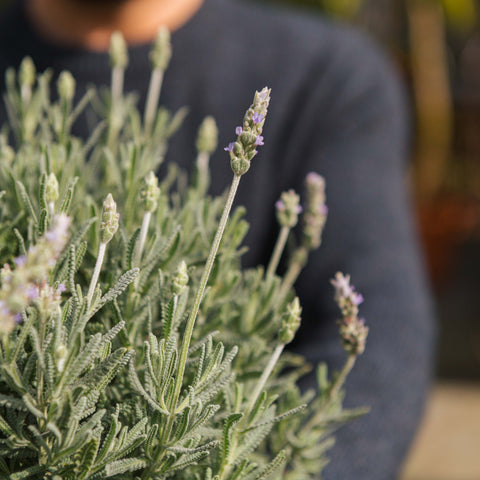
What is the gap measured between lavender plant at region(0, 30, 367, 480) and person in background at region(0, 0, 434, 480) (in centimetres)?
82

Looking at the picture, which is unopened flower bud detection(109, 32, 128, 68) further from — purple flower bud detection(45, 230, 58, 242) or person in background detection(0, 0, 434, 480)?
person in background detection(0, 0, 434, 480)

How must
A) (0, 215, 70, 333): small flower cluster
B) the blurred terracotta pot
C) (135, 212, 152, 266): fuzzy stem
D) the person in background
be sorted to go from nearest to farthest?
(0, 215, 70, 333): small flower cluster < (135, 212, 152, 266): fuzzy stem < the person in background < the blurred terracotta pot

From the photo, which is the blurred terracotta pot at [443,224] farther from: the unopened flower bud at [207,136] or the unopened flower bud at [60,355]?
the unopened flower bud at [60,355]

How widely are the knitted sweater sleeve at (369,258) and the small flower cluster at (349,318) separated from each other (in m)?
0.57

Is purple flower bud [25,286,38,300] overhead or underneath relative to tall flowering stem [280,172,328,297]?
underneath

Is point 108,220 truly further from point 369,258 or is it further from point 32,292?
point 369,258

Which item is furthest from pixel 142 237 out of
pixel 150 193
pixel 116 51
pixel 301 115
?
pixel 301 115

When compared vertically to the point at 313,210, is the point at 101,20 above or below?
above

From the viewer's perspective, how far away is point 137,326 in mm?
372

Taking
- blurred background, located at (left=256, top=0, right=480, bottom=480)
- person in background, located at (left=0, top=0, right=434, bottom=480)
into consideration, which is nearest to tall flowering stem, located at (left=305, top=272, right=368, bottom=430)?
person in background, located at (left=0, top=0, right=434, bottom=480)

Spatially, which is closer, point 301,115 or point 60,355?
point 60,355

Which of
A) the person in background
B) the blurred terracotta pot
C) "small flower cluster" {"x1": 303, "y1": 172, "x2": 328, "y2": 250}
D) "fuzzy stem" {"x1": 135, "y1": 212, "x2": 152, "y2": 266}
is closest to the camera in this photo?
"fuzzy stem" {"x1": 135, "y1": 212, "x2": 152, "y2": 266}

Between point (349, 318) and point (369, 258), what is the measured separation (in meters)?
1.08

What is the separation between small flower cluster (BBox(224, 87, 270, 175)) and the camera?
0.29 meters
